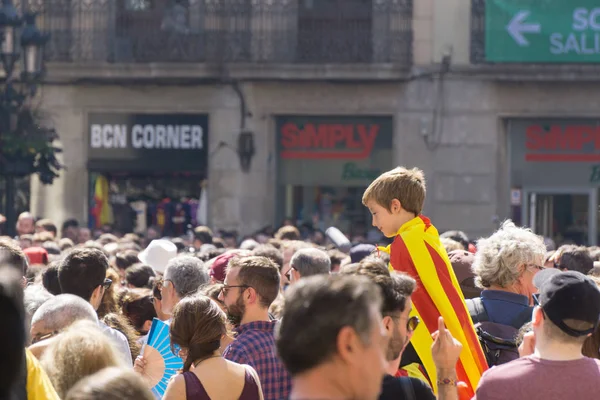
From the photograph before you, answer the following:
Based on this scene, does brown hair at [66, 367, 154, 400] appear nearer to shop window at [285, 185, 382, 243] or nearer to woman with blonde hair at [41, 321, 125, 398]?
woman with blonde hair at [41, 321, 125, 398]

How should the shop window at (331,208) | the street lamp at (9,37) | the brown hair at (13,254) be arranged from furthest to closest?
the shop window at (331,208)
the street lamp at (9,37)
the brown hair at (13,254)

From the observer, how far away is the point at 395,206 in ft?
18.5

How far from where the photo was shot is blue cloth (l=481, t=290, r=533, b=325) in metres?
6.09

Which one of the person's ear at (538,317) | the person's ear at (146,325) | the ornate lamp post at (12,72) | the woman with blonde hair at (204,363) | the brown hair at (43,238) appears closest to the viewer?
the person's ear at (538,317)

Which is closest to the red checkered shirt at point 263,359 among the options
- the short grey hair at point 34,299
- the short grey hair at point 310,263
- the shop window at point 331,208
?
the short grey hair at point 34,299

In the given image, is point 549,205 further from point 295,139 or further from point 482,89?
point 295,139

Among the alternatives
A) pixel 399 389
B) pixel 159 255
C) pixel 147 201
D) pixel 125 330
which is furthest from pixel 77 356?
pixel 147 201

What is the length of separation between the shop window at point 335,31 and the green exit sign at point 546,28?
223cm

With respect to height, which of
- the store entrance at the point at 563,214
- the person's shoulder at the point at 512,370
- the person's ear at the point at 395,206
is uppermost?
the person's ear at the point at 395,206

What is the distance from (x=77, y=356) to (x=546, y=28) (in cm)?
1843

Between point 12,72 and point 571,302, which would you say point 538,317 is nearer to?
point 571,302

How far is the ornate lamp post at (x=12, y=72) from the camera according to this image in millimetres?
15578

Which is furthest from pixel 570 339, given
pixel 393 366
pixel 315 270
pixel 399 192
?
pixel 315 270

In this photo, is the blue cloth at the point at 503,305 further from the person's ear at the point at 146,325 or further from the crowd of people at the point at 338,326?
the person's ear at the point at 146,325
